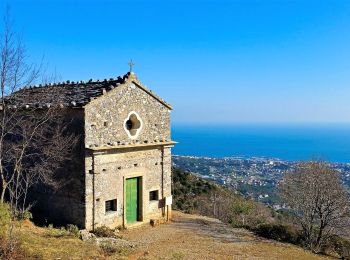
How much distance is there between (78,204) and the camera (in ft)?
52.4

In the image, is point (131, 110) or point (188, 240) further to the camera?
point (131, 110)

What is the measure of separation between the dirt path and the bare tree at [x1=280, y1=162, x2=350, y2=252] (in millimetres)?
2784

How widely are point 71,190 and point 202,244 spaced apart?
6.06 m

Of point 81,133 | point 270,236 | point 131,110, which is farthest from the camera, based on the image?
point 270,236

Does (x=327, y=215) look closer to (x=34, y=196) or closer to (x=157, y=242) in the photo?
(x=157, y=242)

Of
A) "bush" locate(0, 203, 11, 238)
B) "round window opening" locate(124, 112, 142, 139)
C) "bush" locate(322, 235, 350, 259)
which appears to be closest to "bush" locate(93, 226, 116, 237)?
"round window opening" locate(124, 112, 142, 139)

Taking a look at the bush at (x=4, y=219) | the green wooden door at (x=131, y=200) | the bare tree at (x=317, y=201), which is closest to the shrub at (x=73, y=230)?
the green wooden door at (x=131, y=200)

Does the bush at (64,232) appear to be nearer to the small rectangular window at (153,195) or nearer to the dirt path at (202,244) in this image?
the dirt path at (202,244)

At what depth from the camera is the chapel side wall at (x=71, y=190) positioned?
1584 cm

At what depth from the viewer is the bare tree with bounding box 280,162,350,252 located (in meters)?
19.2

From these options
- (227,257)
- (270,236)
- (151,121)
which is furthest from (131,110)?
(270,236)

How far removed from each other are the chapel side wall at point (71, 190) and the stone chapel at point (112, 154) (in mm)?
42

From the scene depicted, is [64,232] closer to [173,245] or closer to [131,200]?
[131,200]

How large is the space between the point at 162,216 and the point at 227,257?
5764 millimetres
